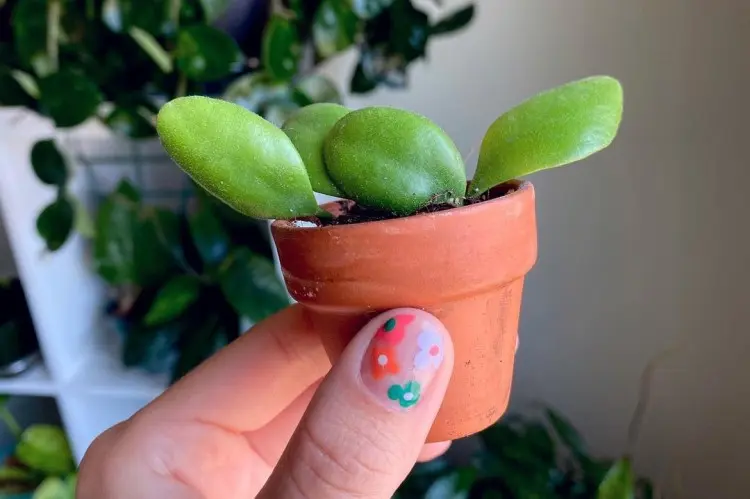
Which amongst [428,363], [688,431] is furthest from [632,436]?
[428,363]

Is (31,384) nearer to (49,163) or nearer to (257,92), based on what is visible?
(49,163)

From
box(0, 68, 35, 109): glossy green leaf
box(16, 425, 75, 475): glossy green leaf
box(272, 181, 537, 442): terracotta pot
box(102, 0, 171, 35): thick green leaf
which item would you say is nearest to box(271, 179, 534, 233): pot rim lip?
box(272, 181, 537, 442): terracotta pot

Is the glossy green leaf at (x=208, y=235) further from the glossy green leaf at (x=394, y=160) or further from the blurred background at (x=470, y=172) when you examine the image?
the glossy green leaf at (x=394, y=160)

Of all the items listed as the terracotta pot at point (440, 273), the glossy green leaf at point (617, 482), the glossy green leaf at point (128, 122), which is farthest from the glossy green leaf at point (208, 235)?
the glossy green leaf at point (617, 482)

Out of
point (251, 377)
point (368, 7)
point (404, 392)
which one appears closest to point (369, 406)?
point (404, 392)

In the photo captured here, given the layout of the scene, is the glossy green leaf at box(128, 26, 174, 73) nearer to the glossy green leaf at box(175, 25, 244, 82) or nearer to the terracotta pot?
the glossy green leaf at box(175, 25, 244, 82)

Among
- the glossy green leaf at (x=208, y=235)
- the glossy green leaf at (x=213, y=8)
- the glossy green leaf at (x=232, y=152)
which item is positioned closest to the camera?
the glossy green leaf at (x=232, y=152)

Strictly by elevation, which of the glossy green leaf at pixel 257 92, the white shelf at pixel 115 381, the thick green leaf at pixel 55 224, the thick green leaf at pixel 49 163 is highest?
the glossy green leaf at pixel 257 92
